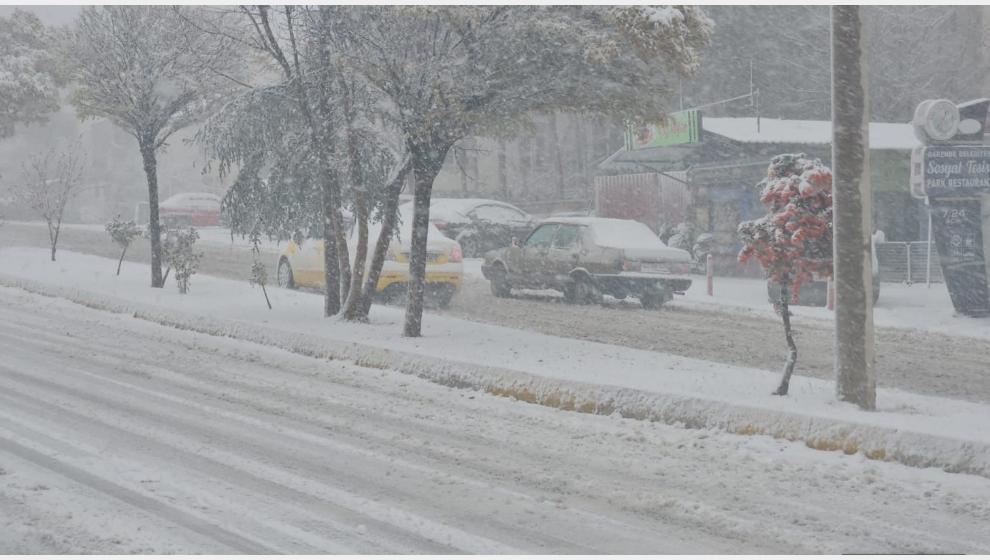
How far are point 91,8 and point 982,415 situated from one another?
616 inches

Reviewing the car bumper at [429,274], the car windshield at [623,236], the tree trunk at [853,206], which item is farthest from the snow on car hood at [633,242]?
the tree trunk at [853,206]

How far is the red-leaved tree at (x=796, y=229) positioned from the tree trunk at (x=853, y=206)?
0.26 metres

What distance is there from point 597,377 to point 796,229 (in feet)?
7.88

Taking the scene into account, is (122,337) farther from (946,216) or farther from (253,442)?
(946,216)

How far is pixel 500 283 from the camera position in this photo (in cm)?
2067

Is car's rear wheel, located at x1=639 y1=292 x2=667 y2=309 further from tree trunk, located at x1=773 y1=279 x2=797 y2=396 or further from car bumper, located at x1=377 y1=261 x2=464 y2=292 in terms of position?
tree trunk, located at x1=773 y1=279 x2=797 y2=396

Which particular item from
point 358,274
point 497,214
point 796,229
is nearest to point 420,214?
point 358,274

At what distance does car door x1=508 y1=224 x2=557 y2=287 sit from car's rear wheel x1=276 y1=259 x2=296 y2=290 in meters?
4.12

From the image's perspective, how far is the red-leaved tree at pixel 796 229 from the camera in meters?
8.94

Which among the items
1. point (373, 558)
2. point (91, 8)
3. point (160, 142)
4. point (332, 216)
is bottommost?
point (373, 558)

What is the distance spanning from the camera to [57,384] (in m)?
10.1

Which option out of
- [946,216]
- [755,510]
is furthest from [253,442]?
[946,216]

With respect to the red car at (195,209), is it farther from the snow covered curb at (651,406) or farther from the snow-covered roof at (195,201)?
the snow covered curb at (651,406)

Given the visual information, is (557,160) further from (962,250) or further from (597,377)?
(597,377)
